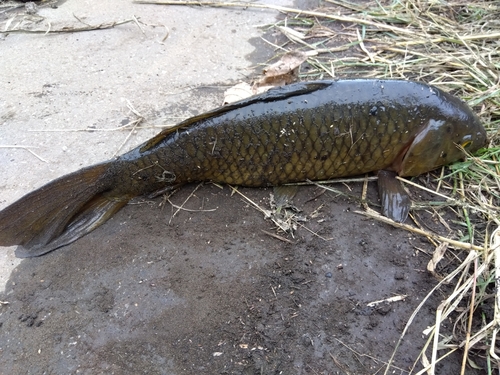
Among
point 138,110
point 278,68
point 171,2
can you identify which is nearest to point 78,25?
point 171,2

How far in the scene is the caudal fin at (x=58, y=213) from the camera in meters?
2.70

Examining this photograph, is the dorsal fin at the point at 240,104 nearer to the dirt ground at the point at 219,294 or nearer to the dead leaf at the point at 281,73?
the dirt ground at the point at 219,294

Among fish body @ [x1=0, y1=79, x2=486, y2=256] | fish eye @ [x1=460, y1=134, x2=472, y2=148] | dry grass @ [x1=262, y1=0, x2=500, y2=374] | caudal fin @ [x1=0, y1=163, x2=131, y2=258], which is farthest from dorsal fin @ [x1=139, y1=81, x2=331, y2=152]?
fish eye @ [x1=460, y1=134, x2=472, y2=148]

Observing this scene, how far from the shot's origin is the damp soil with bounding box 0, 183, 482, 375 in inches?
90.7

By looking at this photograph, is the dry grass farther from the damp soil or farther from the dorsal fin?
the dorsal fin

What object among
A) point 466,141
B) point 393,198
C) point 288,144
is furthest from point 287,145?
point 466,141

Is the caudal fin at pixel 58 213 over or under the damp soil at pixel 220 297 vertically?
over

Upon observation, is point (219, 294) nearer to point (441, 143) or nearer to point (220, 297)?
point (220, 297)

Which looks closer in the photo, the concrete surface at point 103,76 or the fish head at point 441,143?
the fish head at point 441,143

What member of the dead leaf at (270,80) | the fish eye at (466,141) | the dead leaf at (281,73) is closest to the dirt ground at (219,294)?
the fish eye at (466,141)

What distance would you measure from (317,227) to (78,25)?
13.7 ft

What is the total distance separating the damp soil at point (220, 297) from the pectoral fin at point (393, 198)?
12 cm

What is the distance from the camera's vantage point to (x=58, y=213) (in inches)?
111

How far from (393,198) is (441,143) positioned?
0.59m
